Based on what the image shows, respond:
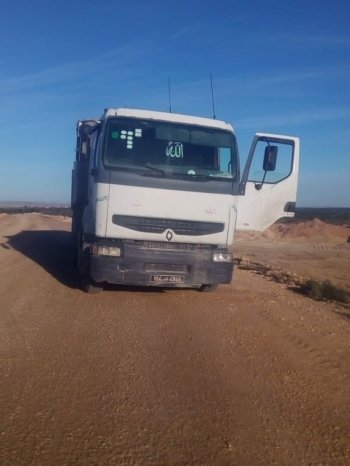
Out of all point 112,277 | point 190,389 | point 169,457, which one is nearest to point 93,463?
point 169,457

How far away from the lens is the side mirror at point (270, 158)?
8.31 metres

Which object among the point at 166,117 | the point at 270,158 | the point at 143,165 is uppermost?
the point at 166,117

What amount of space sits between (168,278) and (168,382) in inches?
141

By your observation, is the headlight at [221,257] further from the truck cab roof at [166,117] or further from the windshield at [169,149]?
the truck cab roof at [166,117]

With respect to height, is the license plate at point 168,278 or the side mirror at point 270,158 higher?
the side mirror at point 270,158

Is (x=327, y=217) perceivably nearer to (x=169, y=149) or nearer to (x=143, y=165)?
(x=169, y=149)

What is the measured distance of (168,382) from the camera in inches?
196

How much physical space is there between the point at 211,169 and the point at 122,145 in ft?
5.07

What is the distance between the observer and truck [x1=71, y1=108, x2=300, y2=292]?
809cm

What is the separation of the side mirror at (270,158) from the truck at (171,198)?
2 cm

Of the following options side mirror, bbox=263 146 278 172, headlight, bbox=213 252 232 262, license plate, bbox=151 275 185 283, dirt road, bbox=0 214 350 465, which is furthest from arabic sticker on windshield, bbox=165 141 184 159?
dirt road, bbox=0 214 350 465

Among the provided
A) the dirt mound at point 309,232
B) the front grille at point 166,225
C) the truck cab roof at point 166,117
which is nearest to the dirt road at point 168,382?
the front grille at point 166,225

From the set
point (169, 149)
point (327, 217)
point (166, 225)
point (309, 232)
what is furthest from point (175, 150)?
point (327, 217)

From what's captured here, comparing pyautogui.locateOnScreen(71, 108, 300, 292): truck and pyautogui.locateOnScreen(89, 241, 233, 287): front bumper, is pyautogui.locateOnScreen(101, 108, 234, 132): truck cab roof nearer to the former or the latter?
pyautogui.locateOnScreen(71, 108, 300, 292): truck
